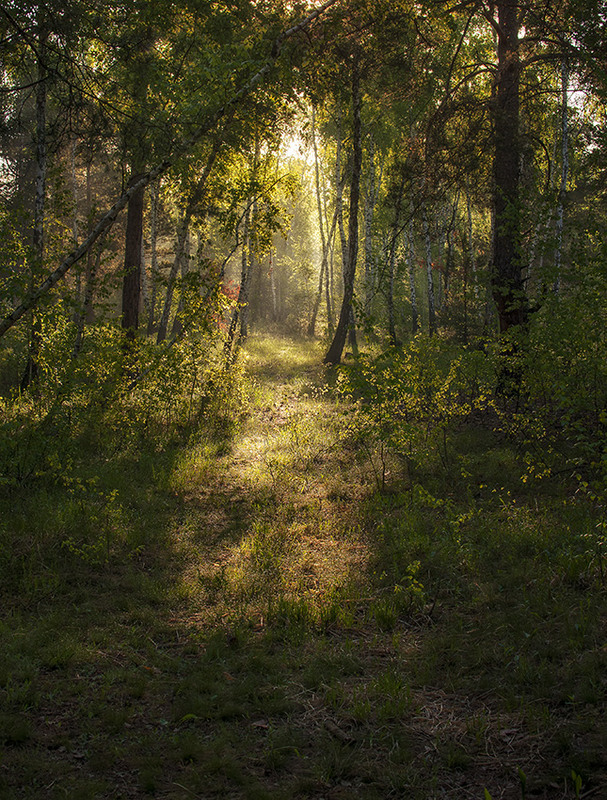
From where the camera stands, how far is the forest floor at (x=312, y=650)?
2.91m

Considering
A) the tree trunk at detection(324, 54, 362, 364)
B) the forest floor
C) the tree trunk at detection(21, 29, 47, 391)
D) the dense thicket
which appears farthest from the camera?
the tree trunk at detection(324, 54, 362, 364)

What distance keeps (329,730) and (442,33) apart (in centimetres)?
1363

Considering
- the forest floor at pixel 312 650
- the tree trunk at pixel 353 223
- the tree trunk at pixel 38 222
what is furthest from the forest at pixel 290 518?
the tree trunk at pixel 353 223

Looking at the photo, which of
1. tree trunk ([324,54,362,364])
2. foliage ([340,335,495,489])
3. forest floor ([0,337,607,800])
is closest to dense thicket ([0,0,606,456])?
foliage ([340,335,495,489])

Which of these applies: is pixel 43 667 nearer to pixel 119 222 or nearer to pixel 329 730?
pixel 329 730

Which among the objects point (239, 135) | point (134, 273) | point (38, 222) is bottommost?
point (134, 273)

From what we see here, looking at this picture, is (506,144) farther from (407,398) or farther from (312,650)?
(312,650)

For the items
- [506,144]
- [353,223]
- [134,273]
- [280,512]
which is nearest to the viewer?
[280,512]

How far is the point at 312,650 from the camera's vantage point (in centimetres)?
415

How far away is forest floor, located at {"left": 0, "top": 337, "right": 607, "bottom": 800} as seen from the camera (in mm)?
2908

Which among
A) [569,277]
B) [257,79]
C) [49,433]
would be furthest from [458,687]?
[257,79]

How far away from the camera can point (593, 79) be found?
8367 mm

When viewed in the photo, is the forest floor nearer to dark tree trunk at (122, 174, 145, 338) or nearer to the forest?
the forest

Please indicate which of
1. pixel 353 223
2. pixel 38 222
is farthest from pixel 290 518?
pixel 353 223
